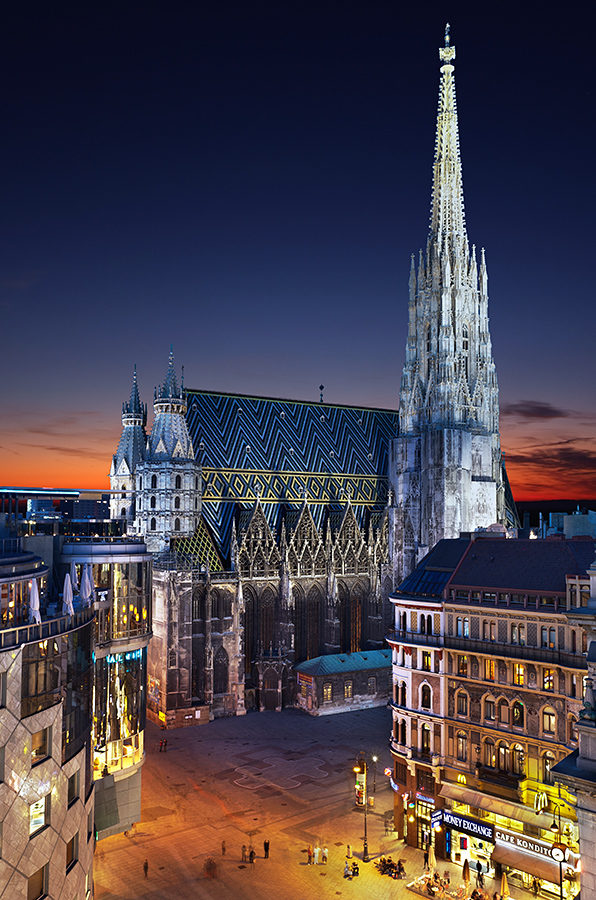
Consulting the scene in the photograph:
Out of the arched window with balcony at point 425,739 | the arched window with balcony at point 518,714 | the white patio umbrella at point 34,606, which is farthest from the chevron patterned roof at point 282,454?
the white patio umbrella at point 34,606

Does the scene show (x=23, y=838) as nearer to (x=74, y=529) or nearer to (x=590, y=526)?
(x=74, y=529)

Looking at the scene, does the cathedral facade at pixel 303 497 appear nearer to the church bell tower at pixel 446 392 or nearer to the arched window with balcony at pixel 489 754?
the church bell tower at pixel 446 392

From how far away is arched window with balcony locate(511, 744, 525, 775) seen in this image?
45656 millimetres

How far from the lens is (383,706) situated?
83.0 metres

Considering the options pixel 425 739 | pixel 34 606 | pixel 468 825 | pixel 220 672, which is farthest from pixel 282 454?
pixel 34 606

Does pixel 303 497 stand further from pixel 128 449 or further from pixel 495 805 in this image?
pixel 495 805

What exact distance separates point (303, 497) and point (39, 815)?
68.4m

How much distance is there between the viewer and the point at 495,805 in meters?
44.3

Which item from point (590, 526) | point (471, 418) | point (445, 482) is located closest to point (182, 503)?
point (445, 482)

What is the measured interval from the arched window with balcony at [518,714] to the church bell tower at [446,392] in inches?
1641

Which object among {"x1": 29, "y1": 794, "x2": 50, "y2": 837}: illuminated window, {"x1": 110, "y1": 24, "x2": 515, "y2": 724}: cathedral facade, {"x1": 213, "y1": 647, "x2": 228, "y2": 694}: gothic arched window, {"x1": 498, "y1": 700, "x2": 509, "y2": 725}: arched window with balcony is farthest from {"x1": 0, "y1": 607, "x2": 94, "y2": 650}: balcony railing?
{"x1": 213, "y1": 647, "x2": 228, "y2": 694}: gothic arched window

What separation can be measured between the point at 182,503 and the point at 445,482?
2987 centimetres

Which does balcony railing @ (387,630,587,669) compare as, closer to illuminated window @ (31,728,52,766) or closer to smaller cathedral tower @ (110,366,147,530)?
illuminated window @ (31,728,52,766)

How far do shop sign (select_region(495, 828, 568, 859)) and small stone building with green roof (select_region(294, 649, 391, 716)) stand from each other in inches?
1493
